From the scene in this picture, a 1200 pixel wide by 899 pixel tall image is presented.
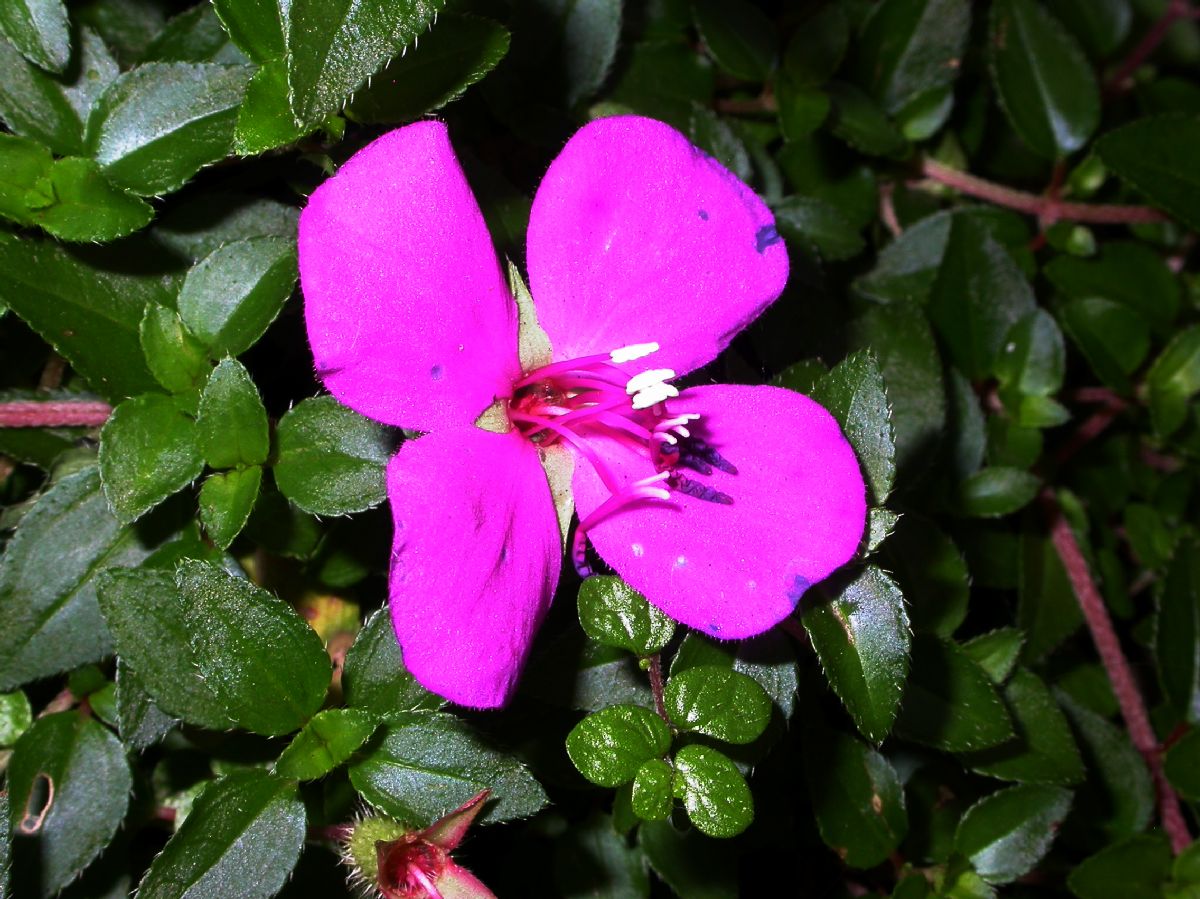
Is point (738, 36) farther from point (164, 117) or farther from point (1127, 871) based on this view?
point (1127, 871)

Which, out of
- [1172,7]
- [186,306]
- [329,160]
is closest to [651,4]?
[329,160]

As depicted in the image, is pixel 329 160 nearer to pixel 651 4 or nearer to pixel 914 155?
pixel 651 4

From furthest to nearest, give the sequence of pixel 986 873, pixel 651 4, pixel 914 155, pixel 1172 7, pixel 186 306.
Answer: pixel 1172 7, pixel 914 155, pixel 651 4, pixel 986 873, pixel 186 306

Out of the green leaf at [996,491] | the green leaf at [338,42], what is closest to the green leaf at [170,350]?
the green leaf at [338,42]

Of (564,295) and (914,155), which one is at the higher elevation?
(564,295)

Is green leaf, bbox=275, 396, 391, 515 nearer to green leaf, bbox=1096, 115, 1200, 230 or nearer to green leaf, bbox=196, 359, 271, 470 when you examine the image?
green leaf, bbox=196, 359, 271, 470

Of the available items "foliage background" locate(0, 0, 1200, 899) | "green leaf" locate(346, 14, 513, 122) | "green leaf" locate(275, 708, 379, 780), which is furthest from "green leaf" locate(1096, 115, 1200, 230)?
"green leaf" locate(275, 708, 379, 780)
